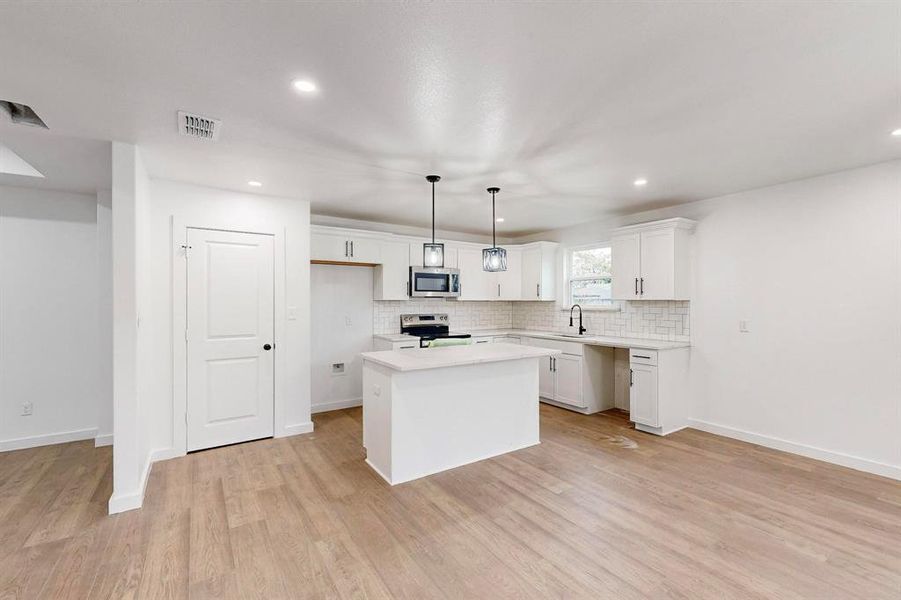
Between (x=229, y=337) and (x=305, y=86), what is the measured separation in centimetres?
276

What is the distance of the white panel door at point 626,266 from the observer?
477 centimetres

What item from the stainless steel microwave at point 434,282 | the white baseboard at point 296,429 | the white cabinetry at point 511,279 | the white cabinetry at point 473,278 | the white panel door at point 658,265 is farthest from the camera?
the white cabinetry at point 511,279

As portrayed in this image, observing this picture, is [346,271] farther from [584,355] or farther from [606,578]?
[606,578]

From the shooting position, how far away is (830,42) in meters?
1.73

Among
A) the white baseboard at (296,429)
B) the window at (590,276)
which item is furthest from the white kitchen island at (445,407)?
the window at (590,276)

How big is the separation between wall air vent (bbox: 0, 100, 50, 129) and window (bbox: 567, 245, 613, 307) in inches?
216

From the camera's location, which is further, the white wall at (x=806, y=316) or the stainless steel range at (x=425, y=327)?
the stainless steel range at (x=425, y=327)

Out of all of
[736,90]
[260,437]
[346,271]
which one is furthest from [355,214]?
[736,90]

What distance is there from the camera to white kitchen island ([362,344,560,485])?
315cm

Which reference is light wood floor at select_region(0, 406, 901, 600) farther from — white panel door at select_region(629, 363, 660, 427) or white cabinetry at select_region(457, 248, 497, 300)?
white cabinetry at select_region(457, 248, 497, 300)

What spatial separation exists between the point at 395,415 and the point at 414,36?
8.02ft

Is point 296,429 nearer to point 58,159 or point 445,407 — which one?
point 445,407

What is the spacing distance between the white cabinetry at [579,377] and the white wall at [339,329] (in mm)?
2439

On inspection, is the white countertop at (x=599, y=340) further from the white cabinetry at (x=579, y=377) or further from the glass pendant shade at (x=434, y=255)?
the glass pendant shade at (x=434, y=255)
